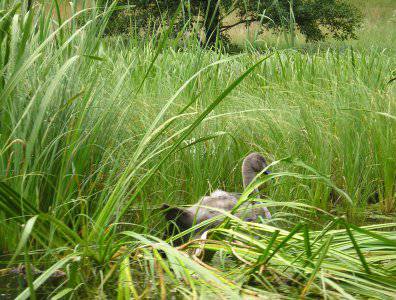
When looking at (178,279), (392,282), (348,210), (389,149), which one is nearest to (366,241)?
(392,282)

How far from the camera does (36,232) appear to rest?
2693 millimetres

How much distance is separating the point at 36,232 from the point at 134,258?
404 millimetres

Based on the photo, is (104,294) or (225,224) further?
(225,224)

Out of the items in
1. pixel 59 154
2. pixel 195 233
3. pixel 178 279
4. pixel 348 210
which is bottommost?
pixel 348 210

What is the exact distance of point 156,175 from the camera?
3.87 meters

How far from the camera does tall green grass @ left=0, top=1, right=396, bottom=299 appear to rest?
246cm

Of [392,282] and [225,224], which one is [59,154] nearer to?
[225,224]

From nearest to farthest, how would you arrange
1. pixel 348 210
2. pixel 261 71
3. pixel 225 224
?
pixel 225 224
pixel 348 210
pixel 261 71

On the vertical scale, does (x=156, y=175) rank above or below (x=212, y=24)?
above

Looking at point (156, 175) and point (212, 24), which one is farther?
point (212, 24)

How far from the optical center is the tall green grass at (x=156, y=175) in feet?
8.06

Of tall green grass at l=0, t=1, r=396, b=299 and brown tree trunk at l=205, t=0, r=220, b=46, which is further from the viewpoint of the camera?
brown tree trunk at l=205, t=0, r=220, b=46

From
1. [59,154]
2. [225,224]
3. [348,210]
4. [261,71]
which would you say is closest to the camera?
[225,224]

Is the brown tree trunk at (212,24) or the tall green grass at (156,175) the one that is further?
the brown tree trunk at (212,24)
